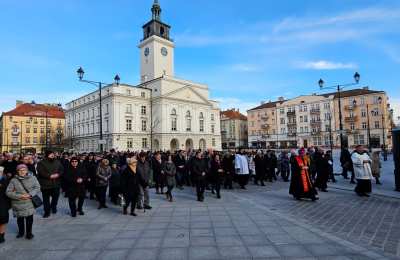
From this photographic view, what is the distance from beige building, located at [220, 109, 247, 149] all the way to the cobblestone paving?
283 ft

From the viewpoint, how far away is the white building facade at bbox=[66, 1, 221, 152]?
5562 centimetres

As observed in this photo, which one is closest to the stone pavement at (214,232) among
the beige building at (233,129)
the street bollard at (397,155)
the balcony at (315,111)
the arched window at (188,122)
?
the street bollard at (397,155)

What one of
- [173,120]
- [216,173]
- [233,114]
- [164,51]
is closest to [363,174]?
[216,173]

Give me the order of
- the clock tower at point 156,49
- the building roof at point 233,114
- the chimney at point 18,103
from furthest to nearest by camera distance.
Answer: the building roof at point 233,114, the chimney at point 18,103, the clock tower at point 156,49

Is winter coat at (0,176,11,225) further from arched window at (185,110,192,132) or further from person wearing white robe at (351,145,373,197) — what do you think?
arched window at (185,110,192,132)

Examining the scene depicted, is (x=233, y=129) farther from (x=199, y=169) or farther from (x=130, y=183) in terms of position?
(x=130, y=183)

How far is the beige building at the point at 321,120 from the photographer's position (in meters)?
62.2

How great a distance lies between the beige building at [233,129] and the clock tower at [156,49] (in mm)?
36939

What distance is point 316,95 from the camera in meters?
71.8

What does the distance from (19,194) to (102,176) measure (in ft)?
11.6

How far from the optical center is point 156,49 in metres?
64.2

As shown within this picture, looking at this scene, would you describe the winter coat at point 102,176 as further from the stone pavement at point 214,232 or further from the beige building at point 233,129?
the beige building at point 233,129

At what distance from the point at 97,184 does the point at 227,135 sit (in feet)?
299

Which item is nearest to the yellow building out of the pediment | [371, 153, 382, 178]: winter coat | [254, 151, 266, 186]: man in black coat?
the pediment
